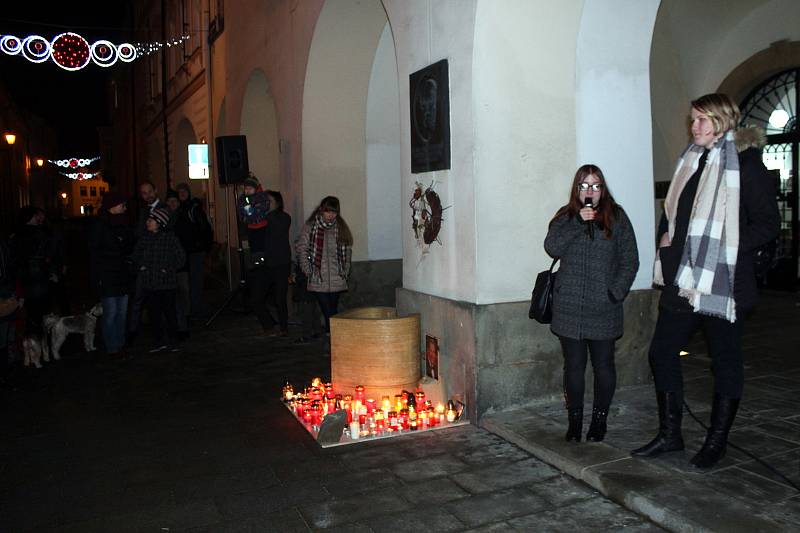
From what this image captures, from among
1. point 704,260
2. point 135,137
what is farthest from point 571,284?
point 135,137

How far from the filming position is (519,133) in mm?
5348

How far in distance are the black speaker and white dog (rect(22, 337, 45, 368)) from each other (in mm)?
3776

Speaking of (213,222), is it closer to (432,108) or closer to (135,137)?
(432,108)

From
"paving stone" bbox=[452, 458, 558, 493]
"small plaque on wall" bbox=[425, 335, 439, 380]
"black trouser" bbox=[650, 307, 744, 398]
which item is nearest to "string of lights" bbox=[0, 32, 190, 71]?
"small plaque on wall" bbox=[425, 335, 439, 380]

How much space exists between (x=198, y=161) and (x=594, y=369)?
1445cm

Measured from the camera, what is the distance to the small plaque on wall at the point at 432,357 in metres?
5.82

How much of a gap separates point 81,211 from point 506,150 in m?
78.9

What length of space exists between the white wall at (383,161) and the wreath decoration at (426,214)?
3.60m

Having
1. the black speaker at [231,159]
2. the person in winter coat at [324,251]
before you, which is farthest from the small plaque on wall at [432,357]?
the black speaker at [231,159]

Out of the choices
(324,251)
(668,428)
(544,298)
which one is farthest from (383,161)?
(668,428)

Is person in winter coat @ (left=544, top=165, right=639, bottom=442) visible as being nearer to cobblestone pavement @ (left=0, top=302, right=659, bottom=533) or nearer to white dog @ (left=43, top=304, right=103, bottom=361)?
cobblestone pavement @ (left=0, top=302, right=659, bottom=533)

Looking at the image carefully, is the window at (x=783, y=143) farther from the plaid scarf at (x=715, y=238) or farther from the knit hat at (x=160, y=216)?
the knit hat at (x=160, y=216)

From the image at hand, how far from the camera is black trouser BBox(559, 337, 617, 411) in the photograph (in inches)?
179

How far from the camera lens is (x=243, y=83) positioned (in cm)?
1341
